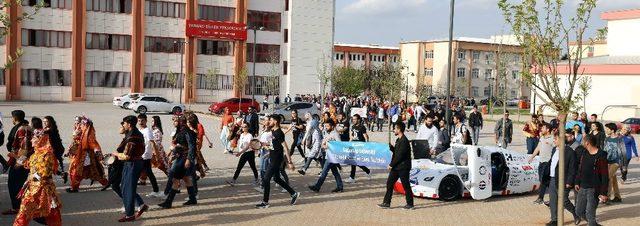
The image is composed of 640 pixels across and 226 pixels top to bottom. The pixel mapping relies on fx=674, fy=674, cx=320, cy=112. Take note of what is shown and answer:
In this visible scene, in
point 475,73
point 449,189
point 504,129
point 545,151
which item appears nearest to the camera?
point 545,151

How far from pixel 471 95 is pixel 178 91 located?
173 feet

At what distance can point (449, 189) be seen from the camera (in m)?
13.2

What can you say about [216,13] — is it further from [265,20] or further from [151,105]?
[151,105]

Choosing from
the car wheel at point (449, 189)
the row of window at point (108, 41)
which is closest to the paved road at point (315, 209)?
the car wheel at point (449, 189)

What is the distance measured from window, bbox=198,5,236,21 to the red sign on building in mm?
901

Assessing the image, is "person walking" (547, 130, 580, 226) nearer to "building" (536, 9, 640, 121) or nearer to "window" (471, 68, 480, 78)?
"building" (536, 9, 640, 121)

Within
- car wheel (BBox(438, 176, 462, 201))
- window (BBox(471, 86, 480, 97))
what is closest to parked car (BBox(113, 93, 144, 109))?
car wheel (BBox(438, 176, 462, 201))

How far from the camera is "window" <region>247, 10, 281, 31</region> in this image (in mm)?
62594

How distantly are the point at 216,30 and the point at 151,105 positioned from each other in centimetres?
1807

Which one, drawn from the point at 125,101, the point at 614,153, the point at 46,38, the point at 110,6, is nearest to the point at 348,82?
the point at 110,6

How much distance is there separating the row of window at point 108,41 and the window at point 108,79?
2.10 m

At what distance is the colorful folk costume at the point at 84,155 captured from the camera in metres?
12.4

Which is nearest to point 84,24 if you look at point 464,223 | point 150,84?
point 150,84

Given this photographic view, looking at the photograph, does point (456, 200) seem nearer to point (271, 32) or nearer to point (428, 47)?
point (271, 32)
